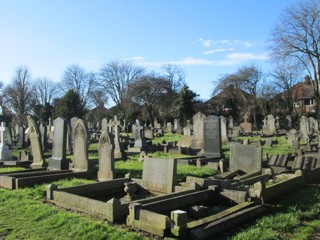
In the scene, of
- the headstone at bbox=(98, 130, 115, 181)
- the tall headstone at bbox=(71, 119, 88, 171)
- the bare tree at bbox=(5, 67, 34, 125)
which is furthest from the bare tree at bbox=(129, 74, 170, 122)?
the headstone at bbox=(98, 130, 115, 181)

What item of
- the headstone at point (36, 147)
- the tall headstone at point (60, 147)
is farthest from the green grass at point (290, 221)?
the headstone at point (36, 147)

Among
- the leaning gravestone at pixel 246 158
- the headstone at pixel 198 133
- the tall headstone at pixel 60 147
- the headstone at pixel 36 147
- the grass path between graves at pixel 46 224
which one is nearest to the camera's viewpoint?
the grass path between graves at pixel 46 224

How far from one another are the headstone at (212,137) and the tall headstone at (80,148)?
6733 mm

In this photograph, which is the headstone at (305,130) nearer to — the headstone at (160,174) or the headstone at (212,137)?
the headstone at (212,137)

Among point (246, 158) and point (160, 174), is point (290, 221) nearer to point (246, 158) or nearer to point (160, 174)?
point (160, 174)

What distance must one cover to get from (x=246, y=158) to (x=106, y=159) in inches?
180

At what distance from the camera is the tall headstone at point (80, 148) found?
11.4m

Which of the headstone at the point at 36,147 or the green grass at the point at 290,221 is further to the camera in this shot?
the headstone at the point at 36,147

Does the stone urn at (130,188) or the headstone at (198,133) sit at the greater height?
the headstone at (198,133)

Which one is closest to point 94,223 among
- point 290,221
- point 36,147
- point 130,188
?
point 130,188

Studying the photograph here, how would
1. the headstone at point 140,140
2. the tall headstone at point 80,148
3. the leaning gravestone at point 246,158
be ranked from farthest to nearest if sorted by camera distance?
the headstone at point 140,140 < the tall headstone at point 80,148 < the leaning gravestone at point 246,158

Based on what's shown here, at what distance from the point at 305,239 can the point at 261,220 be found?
953 mm

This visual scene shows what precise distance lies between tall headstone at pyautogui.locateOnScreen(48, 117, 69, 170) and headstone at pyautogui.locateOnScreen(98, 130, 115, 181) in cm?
223

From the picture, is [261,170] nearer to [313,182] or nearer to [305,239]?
[313,182]
